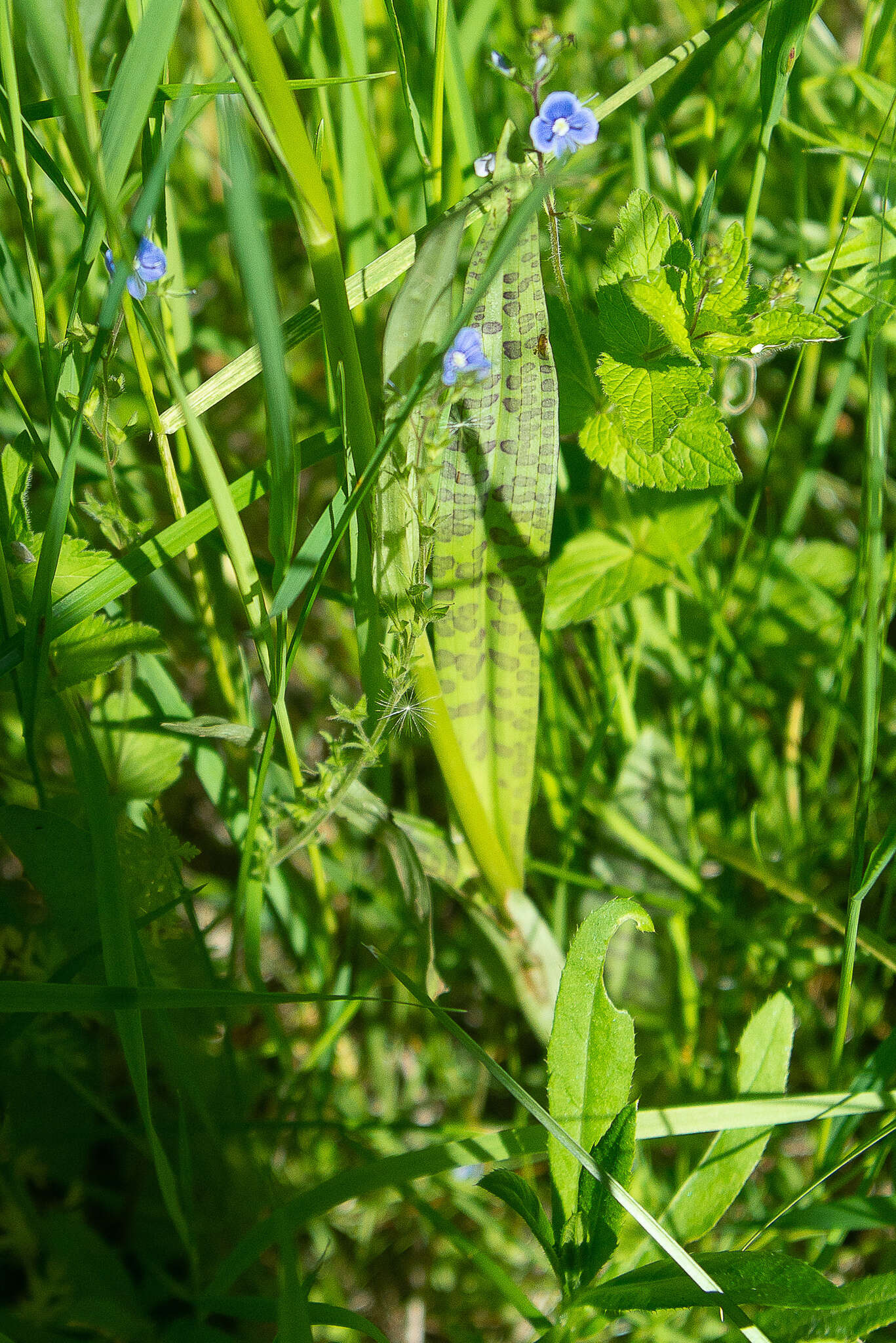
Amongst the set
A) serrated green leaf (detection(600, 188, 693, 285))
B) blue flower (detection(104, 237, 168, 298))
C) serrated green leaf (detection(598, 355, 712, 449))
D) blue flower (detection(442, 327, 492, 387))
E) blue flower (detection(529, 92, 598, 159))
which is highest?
blue flower (detection(529, 92, 598, 159))

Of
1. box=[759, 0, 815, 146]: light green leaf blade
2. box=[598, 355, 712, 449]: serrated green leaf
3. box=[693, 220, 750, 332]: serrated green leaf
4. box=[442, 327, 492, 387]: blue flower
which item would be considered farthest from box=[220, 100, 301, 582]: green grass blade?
box=[759, 0, 815, 146]: light green leaf blade

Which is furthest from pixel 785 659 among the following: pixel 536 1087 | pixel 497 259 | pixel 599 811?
pixel 497 259

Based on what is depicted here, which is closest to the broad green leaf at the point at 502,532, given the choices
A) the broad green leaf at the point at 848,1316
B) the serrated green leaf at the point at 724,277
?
the serrated green leaf at the point at 724,277

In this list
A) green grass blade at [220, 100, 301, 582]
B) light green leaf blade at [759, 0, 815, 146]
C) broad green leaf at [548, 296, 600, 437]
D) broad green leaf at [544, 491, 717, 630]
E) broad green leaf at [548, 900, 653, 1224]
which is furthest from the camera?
broad green leaf at [544, 491, 717, 630]

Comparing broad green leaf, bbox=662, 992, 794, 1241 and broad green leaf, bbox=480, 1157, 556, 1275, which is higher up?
broad green leaf, bbox=480, 1157, 556, 1275

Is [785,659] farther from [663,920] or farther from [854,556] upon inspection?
[663,920]

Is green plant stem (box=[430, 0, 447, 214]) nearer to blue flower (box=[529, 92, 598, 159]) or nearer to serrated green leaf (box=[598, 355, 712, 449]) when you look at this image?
blue flower (box=[529, 92, 598, 159])

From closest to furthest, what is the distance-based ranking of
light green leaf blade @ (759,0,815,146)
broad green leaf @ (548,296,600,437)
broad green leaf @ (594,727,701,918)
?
light green leaf blade @ (759,0,815,146)
broad green leaf @ (548,296,600,437)
broad green leaf @ (594,727,701,918)
